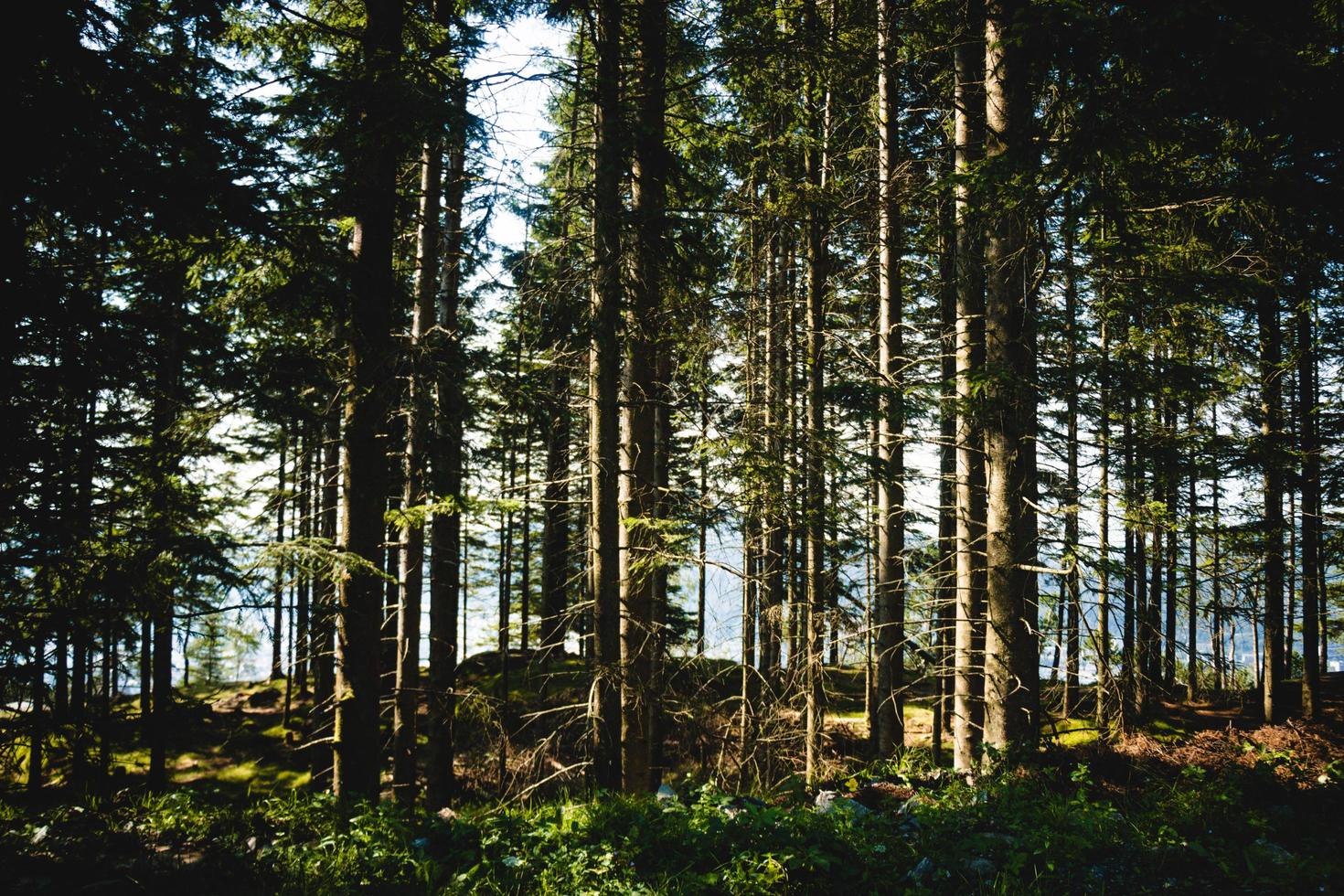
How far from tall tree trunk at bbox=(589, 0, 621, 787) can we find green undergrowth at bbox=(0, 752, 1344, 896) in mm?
1348

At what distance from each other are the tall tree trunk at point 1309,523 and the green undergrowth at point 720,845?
10.8 metres

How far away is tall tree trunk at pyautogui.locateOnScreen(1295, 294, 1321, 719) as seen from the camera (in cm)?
1294

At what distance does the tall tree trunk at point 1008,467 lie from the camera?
6.26m

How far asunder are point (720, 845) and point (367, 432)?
4.80 metres

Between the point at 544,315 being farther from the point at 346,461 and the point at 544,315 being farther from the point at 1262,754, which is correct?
the point at 1262,754

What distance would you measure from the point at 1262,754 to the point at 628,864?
763 centimetres

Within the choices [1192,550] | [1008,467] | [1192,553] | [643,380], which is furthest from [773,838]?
[1192,553]

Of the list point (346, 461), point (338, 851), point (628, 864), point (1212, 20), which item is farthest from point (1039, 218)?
point (338, 851)

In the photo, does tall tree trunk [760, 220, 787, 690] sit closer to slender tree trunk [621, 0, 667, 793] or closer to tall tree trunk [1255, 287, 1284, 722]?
slender tree trunk [621, 0, 667, 793]

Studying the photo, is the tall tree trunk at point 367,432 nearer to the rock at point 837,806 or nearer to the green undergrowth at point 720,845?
the green undergrowth at point 720,845

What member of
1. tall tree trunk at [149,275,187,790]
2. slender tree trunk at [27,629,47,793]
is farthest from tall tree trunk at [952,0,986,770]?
slender tree trunk at [27,629,47,793]

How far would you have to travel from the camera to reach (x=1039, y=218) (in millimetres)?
5723

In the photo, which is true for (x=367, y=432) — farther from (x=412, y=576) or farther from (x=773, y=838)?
(x=773, y=838)

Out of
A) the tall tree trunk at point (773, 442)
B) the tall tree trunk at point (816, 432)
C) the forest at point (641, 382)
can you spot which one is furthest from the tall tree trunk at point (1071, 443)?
the tall tree trunk at point (773, 442)
